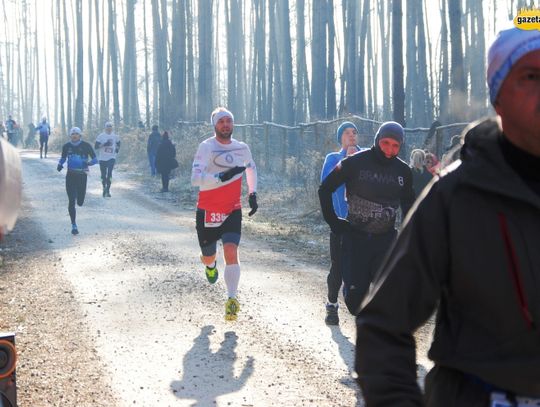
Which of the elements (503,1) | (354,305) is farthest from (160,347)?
(503,1)

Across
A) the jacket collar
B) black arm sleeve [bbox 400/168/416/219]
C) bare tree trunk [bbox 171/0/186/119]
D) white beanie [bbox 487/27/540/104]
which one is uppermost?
bare tree trunk [bbox 171/0/186/119]

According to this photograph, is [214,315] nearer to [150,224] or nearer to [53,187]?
[150,224]

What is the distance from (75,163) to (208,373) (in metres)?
9.52

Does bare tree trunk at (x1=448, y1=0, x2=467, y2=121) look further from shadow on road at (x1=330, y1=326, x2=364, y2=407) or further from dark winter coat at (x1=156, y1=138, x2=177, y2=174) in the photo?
shadow on road at (x1=330, y1=326, x2=364, y2=407)

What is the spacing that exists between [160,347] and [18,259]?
20.5 ft

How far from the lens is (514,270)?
2049 mm

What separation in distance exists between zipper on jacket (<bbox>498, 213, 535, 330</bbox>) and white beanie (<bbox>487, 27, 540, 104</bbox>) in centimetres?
32

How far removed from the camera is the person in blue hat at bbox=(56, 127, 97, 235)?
51.8 feet

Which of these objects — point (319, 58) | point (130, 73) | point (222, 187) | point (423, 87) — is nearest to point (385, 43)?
point (130, 73)

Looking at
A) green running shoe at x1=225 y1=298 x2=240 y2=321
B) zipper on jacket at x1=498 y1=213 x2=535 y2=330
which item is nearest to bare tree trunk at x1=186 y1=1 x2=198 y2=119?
green running shoe at x1=225 y1=298 x2=240 y2=321

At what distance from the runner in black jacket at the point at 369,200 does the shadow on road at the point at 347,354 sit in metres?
0.42

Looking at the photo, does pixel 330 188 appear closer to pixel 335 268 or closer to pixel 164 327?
pixel 335 268

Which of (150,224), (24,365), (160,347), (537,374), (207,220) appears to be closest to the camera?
(537,374)

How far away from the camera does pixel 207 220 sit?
8852 millimetres
